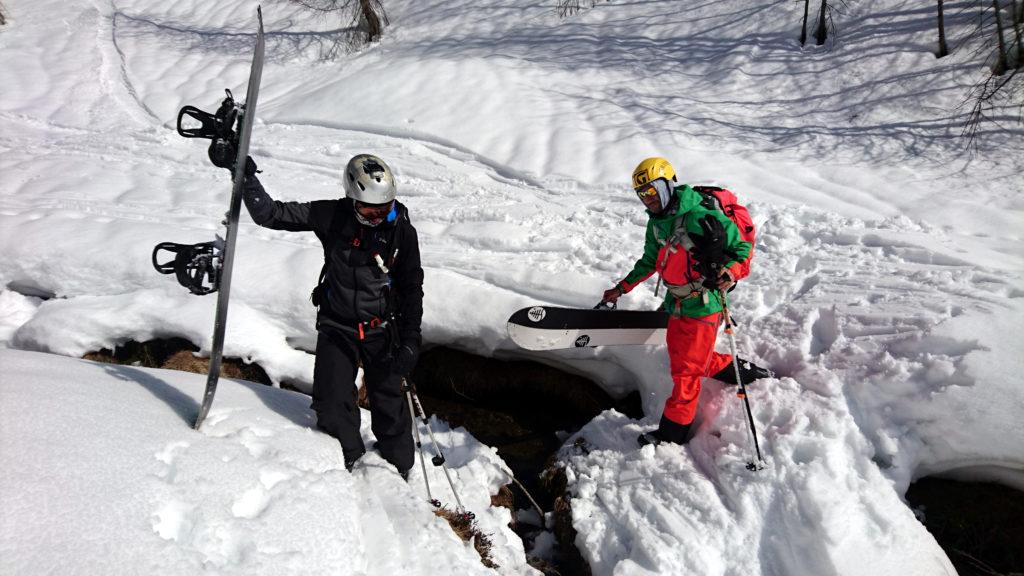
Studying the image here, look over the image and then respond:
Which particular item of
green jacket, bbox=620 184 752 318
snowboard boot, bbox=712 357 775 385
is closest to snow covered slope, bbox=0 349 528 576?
snowboard boot, bbox=712 357 775 385

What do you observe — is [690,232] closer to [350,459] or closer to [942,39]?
[350,459]

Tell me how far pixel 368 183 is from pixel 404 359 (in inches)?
48.1

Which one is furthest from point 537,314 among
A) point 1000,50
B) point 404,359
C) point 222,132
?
point 1000,50

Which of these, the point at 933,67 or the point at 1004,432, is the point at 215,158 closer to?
the point at 1004,432

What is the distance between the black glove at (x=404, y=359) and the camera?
13.0 feet

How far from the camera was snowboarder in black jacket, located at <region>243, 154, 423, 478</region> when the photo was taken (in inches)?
147

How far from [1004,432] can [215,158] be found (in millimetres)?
5367

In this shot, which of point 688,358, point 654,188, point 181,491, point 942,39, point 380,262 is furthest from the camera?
point 942,39

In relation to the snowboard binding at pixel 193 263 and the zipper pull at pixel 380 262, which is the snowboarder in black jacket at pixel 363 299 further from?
the snowboard binding at pixel 193 263

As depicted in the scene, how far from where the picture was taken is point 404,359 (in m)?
3.96

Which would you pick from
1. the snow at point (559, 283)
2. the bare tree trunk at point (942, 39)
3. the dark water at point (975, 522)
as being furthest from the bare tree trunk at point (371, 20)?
the dark water at point (975, 522)

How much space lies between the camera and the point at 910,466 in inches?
159

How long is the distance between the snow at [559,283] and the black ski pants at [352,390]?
0.25 meters

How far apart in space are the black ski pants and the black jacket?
0.47ft
